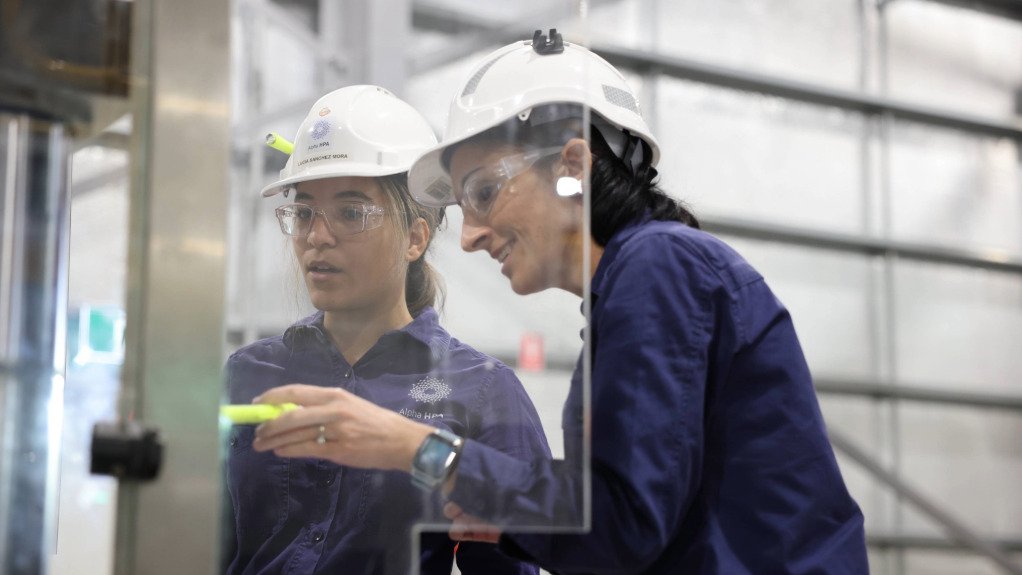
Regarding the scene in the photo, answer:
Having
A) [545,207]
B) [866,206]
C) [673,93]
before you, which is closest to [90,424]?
[545,207]

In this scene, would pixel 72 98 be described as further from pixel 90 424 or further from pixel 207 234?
pixel 90 424

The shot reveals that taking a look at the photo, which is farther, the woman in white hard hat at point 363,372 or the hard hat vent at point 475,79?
the hard hat vent at point 475,79

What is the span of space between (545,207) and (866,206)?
200 inches

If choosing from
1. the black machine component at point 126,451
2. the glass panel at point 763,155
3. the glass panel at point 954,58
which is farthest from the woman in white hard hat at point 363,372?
the glass panel at point 954,58

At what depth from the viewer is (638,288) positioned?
128 cm

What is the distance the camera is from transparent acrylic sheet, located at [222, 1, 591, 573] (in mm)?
1173

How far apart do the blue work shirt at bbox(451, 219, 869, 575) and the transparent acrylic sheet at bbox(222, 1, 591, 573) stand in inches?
3.0

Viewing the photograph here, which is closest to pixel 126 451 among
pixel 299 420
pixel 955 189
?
pixel 299 420

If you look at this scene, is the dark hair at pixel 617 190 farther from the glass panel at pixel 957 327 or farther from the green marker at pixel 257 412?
the glass panel at pixel 957 327

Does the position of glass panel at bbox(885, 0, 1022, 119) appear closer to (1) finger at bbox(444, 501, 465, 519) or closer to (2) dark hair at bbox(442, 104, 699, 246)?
(2) dark hair at bbox(442, 104, 699, 246)

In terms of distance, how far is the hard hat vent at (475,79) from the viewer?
1305mm

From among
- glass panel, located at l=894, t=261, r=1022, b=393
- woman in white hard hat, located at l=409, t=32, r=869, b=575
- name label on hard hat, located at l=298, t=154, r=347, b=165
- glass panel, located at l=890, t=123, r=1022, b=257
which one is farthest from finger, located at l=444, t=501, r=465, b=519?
glass panel, located at l=890, t=123, r=1022, b=257

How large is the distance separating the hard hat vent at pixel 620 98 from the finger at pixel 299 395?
1.70ft

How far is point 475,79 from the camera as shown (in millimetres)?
1318
